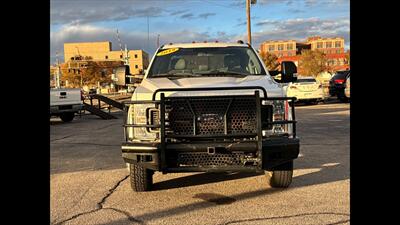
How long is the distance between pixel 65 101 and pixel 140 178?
13233 mm

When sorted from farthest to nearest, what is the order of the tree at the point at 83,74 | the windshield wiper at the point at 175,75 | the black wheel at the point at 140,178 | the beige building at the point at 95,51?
the beige building at the point at 95,51, the tree at the point at 83,74, the windshield wiper at the point at 175,75, the black wheel at the point at 140,178

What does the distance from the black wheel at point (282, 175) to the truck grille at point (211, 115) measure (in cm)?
101

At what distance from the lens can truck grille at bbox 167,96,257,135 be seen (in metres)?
4.63

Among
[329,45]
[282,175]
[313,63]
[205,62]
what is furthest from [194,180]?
[329,45]

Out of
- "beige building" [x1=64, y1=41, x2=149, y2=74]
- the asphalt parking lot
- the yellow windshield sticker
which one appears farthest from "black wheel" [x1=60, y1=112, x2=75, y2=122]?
"beige building" [x1=64, y1=41, x2=149, y2=74]

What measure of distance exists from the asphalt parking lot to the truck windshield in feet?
5.21

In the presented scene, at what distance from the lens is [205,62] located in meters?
6.31

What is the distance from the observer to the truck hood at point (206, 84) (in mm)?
4816

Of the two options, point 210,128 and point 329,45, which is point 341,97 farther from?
point 329,45

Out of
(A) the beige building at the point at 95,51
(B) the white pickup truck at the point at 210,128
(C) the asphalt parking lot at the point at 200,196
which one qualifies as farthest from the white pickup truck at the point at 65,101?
(A) the beige building at the point at 95,51

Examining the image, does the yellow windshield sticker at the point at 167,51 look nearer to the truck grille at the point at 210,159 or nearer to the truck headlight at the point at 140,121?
the truck headlight at the point at 140,121

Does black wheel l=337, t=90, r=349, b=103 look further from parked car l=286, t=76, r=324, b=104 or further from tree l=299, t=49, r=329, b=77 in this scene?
tree l=299, t=49, r=329, b=77
